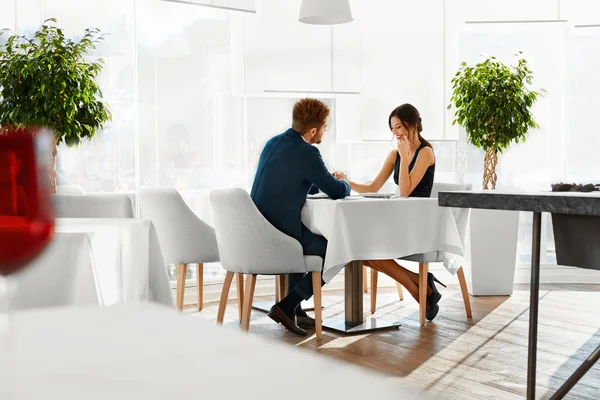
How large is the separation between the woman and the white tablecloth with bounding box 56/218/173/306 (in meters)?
2.65

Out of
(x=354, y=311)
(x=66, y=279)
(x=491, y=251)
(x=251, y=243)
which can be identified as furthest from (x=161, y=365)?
(x=491, y=251)

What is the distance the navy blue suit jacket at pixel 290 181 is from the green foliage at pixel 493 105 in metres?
1.82

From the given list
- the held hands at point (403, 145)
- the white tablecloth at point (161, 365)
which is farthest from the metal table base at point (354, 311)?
the white tablecloth at point (161, 365)

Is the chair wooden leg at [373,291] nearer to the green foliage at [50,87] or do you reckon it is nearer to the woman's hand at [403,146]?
the woman's hand at [403,146]

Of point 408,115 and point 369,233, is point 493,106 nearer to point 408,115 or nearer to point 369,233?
point 408,115

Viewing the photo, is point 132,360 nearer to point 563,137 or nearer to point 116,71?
point 116,71

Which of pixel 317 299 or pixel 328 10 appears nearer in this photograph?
pixel 317 299

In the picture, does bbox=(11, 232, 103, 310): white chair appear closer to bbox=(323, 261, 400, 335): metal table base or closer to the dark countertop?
the dark countertop

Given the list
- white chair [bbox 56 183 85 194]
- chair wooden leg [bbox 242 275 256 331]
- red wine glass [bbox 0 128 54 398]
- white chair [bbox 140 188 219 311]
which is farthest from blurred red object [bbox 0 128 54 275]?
white chair [bbox 56 183 85 194]

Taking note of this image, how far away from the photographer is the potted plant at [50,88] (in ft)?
14.6

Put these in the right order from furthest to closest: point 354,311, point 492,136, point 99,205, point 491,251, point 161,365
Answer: point 492,136 < point 491,251 < point 354,311 < point 99,205 < point 161,365

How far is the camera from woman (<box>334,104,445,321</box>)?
14.7 feet

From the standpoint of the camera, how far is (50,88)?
445cm

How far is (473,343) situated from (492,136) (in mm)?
2034
